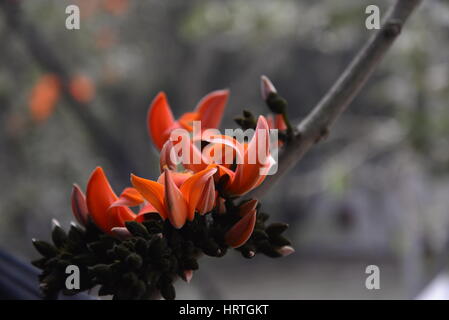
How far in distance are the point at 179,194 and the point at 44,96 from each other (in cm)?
267

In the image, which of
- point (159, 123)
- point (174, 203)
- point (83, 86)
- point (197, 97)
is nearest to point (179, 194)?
point (174, 203)

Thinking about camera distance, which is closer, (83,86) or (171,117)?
(171,117)

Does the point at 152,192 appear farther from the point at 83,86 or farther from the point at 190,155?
the point at 83,86

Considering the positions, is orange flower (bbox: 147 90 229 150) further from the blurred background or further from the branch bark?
the blurred background

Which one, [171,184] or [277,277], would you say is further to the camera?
[277,277]

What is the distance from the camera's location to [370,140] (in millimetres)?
2887

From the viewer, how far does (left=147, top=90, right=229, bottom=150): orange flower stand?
0.49 m

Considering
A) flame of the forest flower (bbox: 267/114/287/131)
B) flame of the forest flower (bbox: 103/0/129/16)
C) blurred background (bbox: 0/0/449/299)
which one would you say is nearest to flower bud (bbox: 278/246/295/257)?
flame of the forest flower (bbox: 267/114/287/131)

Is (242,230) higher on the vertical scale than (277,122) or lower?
lower

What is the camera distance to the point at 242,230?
1.28ft

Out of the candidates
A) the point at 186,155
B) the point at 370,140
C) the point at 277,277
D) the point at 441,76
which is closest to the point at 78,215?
the point at 186,155

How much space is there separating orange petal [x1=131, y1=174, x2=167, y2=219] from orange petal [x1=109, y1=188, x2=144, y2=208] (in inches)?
1.0

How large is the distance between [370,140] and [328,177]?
1.64ft

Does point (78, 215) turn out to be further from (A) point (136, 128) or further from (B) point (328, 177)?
(A) point (136, 128)
